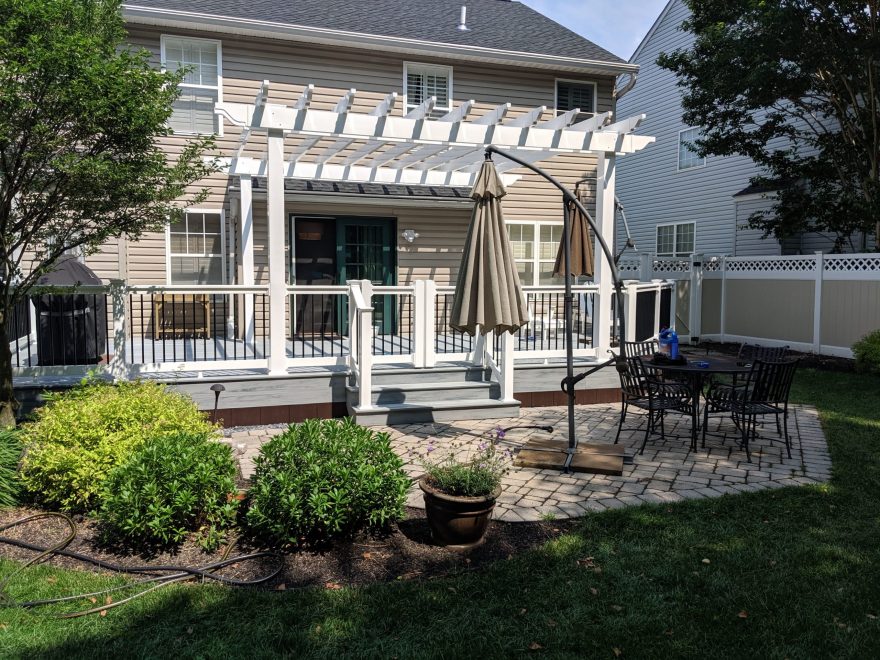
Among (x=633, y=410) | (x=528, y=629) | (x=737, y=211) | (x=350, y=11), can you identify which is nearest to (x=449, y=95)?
(x=350, y=11)

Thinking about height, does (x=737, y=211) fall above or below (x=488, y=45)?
below

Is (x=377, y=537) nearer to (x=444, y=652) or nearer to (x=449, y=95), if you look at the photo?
(x=444, y=652)

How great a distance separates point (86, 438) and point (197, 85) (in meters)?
8.02

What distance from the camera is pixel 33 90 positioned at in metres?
4.92

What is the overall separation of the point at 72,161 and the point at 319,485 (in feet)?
10.7

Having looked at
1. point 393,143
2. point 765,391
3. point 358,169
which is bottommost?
point 765,391

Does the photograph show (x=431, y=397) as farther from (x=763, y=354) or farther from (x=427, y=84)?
(x=427, y=84)

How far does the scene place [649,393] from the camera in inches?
261

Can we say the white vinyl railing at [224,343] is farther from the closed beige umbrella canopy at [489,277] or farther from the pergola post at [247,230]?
the closed beige umbrella canopy at [489,277]

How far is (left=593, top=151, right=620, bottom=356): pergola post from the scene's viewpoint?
8.91 metres

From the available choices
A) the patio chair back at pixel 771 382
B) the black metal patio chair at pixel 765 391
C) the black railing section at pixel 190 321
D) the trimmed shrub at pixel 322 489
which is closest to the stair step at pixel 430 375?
the black railing section at pixel 190 321

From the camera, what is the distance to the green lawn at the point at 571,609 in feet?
10.2

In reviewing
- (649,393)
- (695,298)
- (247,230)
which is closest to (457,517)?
(649,393)

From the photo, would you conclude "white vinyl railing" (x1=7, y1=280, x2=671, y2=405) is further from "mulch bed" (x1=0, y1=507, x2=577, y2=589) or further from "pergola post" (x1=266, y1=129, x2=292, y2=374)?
"mulch bed" (x1=0, y1=507, x2=577, y2=589)
